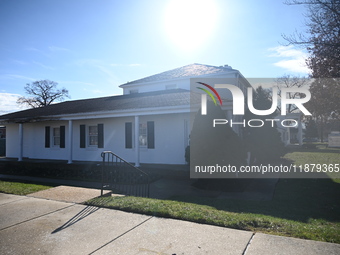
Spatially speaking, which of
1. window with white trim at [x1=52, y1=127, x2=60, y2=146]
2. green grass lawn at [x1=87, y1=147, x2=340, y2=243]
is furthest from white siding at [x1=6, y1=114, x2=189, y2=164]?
green grass lawn at [x1=87, y1=147, x2=340, y2=243]

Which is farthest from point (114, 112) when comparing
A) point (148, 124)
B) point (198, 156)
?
point (198, 156)

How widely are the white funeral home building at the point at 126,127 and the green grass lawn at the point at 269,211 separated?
199 inches

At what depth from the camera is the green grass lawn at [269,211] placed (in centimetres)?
452

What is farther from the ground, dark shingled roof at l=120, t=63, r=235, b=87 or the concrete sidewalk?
dark shingled roof at l=120, t=63, r=235, b=87

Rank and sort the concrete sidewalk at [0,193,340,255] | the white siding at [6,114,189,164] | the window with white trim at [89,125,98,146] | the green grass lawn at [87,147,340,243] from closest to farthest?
the concrete sidewalk at [0,193,340,255]
the green grass lawn at [87,147,340,243]
the white siding at [6,114,189,164]
the window with white trim at [89,125,98,146]

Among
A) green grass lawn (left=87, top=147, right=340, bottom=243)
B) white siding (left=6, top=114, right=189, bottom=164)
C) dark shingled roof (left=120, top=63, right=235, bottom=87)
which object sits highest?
dark shingled roof (left=120, top=63, right=235, bottom=87)

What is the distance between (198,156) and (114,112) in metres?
5.98

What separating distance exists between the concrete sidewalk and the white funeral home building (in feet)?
23.7

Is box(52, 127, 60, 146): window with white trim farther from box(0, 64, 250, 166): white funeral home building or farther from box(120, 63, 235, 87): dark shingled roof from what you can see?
box(120, 63, 235, 87): dark shingled roof

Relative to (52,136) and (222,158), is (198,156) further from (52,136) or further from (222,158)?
(52,136)

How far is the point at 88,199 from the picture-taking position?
6488mm

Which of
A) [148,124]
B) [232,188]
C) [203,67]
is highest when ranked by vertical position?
[203,67]

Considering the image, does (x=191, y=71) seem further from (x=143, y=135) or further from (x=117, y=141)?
(x=117, y=141)

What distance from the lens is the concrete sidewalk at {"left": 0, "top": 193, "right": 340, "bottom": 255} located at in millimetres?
3693
